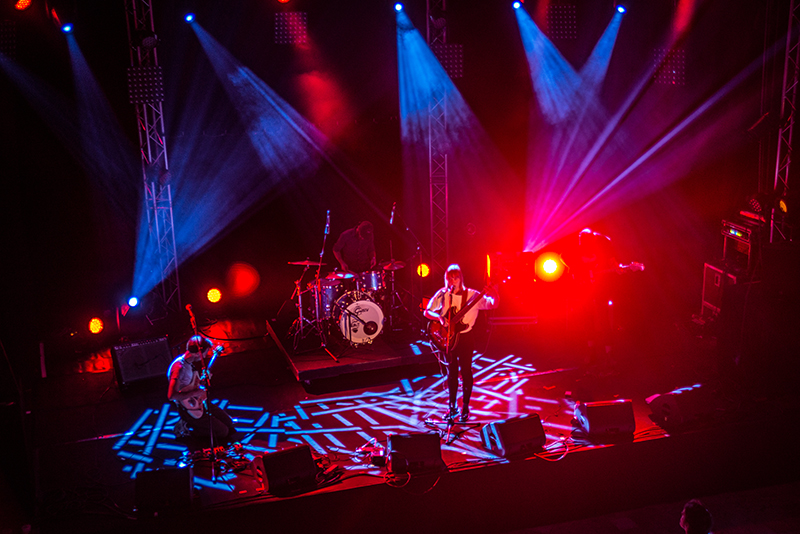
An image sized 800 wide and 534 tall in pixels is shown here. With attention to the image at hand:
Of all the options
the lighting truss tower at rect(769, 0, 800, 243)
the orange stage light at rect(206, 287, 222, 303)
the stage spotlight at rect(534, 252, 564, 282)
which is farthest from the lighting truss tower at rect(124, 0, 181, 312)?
the lighting truss tower at rect(769, 0, 800, 243)

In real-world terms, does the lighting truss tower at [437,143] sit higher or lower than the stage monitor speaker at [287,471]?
higher

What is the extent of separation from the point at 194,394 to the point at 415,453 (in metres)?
2.48

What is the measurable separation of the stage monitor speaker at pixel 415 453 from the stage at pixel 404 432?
0.29 ft

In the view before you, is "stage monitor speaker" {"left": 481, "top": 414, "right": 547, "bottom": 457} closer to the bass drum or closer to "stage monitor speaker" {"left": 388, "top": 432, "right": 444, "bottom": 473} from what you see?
"stage monitor speaker" {"left": 388, "top": 432, "right": 444, "bottom": 473}

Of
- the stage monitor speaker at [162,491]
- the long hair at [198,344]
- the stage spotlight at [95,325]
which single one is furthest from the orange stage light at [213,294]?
the stage monitor speaker at [162,491]

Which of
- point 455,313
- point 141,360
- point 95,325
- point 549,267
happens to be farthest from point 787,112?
point 95,325

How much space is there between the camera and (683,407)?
6.79 metres

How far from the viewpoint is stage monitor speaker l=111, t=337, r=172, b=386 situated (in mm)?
8305

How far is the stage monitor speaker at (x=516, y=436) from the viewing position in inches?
246

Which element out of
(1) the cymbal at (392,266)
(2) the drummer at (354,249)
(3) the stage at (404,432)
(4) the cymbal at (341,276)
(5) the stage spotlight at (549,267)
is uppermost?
(2) the drummer at (354,249)

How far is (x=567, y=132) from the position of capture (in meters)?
11.5

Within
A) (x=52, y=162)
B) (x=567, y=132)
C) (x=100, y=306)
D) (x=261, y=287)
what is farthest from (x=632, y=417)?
(x=52, y=162)

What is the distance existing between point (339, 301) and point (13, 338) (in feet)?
13.1

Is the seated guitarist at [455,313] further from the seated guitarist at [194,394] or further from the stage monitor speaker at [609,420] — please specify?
the seated guitarist at [194,394]
